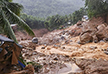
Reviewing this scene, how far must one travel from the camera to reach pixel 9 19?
5.47 metres

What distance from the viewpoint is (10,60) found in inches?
102

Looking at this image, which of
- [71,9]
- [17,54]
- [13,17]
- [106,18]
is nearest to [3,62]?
[17,54]

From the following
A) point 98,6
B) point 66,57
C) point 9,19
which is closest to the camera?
point 9,19

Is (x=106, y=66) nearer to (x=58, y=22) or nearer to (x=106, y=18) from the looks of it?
(x=106, y=18)

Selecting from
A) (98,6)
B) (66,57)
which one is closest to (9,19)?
(66,57)

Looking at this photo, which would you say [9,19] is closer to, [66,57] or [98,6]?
[66,57]

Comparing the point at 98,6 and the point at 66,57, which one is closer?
the point at 66,57

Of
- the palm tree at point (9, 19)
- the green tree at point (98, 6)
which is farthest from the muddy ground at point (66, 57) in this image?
the green tree at point (98, 6)

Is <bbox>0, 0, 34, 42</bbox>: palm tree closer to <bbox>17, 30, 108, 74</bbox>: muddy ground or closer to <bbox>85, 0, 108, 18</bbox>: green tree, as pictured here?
<bbox>17, 30, 108, 74</bbox>: muddy ground

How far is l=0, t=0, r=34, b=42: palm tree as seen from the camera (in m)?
4.38

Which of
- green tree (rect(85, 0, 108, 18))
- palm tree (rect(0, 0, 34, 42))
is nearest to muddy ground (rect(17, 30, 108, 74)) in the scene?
palm tree (rect(0, 0, 34, 42))

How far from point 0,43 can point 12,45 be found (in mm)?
316

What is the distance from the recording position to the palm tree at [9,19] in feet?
14.4

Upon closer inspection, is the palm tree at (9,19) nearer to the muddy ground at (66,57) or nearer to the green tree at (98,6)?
the muddy ground at (66,57)
